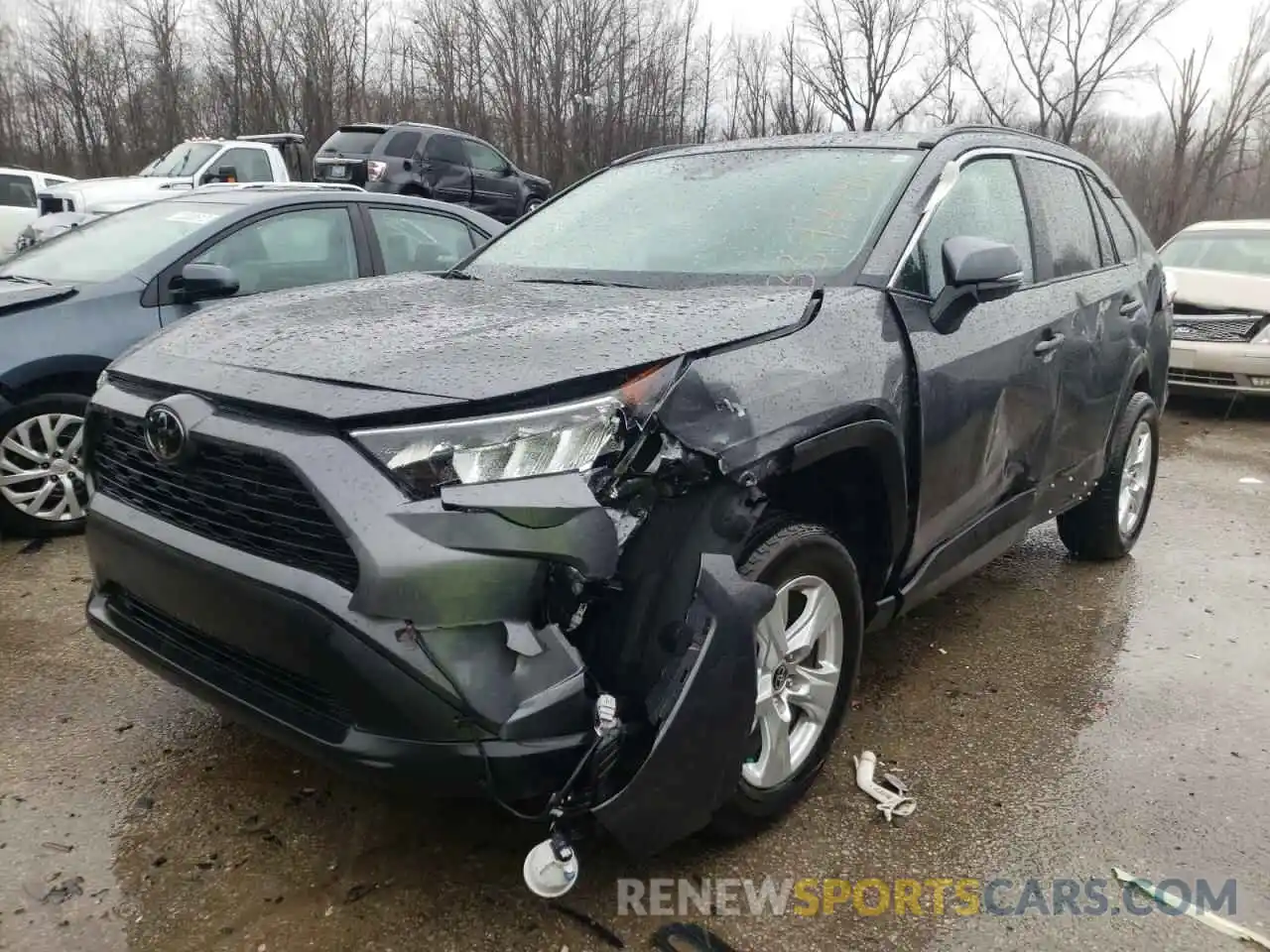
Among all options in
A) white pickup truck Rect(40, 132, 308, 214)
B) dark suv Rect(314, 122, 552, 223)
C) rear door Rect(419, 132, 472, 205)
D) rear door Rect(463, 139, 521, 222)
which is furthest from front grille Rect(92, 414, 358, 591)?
rear door Rect(463, 139, 521, 222)

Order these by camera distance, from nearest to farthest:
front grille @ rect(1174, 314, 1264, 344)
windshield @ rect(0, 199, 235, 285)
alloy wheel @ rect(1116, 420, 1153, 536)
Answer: alloy wheel @ rect(1116, 420, 1153, 536) → windshield @ rect(0, 199, 235, 285) → front grille @ rect(1174, 314, 1264, 344)

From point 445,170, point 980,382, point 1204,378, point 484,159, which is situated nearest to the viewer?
point 980,382

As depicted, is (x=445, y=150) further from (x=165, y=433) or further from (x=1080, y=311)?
(x=165, y=433)

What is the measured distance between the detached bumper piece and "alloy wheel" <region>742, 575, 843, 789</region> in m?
0.27

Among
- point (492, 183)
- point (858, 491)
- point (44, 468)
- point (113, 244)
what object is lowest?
point (44, 468)

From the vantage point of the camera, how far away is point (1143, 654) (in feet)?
11.9

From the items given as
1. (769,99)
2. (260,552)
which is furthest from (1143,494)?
(769,99)

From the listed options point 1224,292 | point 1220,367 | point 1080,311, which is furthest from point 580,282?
point 1224,292

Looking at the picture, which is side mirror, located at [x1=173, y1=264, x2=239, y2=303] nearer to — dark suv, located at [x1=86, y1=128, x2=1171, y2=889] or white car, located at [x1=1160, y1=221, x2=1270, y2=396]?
dark suv, located at [x1=86, y1=128, x2=1171, y2=889]

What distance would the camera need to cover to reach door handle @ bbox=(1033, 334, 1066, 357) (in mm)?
3219

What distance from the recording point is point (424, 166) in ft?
48.8

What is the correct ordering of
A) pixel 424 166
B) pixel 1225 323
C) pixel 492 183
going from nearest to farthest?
pixel 1225 323 → pixel 424 166 → pixel 492 183

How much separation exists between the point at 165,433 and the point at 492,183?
15.1m

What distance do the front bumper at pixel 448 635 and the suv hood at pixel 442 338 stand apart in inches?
6.3
